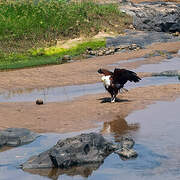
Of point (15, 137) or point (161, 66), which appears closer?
point (15, 137)

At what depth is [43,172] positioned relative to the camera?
8109 mm

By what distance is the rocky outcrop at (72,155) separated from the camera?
26.8 ft

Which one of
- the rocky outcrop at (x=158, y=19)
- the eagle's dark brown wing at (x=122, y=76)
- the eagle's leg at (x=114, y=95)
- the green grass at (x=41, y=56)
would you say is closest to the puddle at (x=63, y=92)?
the eagle's leg at (x=114, y=95)

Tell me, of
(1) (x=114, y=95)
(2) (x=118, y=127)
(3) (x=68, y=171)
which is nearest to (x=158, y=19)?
(1) (x=114, y=95)

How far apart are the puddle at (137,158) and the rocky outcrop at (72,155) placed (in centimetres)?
10

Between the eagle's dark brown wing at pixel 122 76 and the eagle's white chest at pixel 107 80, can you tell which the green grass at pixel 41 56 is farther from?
the eagle's dark brown wing at pixel 122 76

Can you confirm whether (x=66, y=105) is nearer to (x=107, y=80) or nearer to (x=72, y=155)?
(x=107, y=80)

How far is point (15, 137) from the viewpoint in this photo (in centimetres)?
959

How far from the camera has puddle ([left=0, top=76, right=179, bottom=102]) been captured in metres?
14.1

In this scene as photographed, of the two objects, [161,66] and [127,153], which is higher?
[161,66]

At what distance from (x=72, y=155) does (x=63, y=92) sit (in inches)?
266

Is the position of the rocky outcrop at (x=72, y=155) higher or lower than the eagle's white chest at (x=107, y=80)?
lower

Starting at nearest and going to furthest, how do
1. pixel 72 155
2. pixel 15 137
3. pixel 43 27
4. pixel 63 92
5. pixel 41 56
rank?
pixel 72 155 → pixel 15 137 → pixel 63 92 → pixel 41 56 → pixel 43 27

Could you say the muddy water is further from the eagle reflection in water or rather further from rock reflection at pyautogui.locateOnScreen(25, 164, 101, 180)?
rock reflection at pyautogui.locateOnScreen(25, 164, 101, 180)
